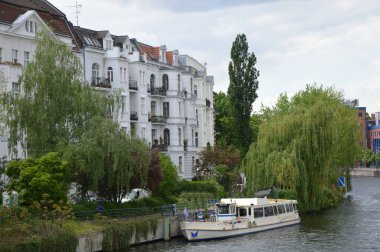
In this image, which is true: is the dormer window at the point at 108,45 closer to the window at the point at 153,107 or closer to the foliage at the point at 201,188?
the window at the point at 153,107

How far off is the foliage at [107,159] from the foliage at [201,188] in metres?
14.8

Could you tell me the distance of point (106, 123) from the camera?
46625 mm

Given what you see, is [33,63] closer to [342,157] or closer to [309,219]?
[309,219]

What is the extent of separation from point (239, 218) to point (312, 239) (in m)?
6.88

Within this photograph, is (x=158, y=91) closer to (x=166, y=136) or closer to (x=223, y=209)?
(x=166, y=136)

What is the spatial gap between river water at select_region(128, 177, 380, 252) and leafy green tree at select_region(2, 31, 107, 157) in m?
9.55

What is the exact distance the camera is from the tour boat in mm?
47875

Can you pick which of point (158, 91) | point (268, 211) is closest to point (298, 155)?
point (268, 211)

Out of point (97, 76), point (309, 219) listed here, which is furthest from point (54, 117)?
point (309, 219)

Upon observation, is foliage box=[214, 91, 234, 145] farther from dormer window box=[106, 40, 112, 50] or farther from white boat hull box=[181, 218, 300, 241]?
white boat hull box=[181, 218, 300, 241]

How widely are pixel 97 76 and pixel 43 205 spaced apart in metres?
27.3

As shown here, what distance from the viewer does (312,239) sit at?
4678 centimetres

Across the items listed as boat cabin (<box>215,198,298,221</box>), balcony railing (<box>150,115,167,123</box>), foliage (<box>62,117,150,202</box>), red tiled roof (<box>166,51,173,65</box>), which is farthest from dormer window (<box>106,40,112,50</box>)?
boat cabin (<box>215,198,298,221</box>)

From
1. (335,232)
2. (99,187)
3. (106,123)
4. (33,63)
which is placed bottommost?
(335,232)
